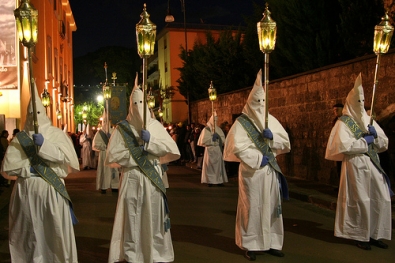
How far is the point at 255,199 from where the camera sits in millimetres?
6715

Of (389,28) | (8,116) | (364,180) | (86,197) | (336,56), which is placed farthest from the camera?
(8,116)

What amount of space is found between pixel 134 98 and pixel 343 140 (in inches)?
117

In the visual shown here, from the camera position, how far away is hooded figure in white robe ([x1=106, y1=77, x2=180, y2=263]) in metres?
6.13

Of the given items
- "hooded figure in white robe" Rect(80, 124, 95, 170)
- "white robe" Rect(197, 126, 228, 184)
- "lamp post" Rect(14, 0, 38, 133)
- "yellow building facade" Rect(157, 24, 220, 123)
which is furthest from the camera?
"yellow building facade" Rect(157, 24, 220, 123)

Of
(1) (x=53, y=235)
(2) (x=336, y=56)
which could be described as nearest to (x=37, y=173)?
(1) (x=53, y=235)

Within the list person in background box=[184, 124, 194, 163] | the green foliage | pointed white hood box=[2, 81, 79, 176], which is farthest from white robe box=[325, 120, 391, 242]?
the green foliage

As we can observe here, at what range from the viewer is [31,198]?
19.1 feet

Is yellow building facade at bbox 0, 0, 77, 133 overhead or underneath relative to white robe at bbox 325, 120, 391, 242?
overhead

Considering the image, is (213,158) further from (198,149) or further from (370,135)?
(370,135)

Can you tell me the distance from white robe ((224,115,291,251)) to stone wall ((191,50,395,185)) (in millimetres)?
5006

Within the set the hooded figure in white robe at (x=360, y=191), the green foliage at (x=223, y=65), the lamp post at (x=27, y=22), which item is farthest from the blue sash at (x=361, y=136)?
the green foliage at (x=223, y=65)

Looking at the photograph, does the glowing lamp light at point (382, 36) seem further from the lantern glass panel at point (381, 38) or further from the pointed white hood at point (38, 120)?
the pointed white hood at point (38, 120)

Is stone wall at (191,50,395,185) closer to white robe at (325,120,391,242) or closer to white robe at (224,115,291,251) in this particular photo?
white robe at (325,120,391,242)

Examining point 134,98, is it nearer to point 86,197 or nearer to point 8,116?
point 86,197
